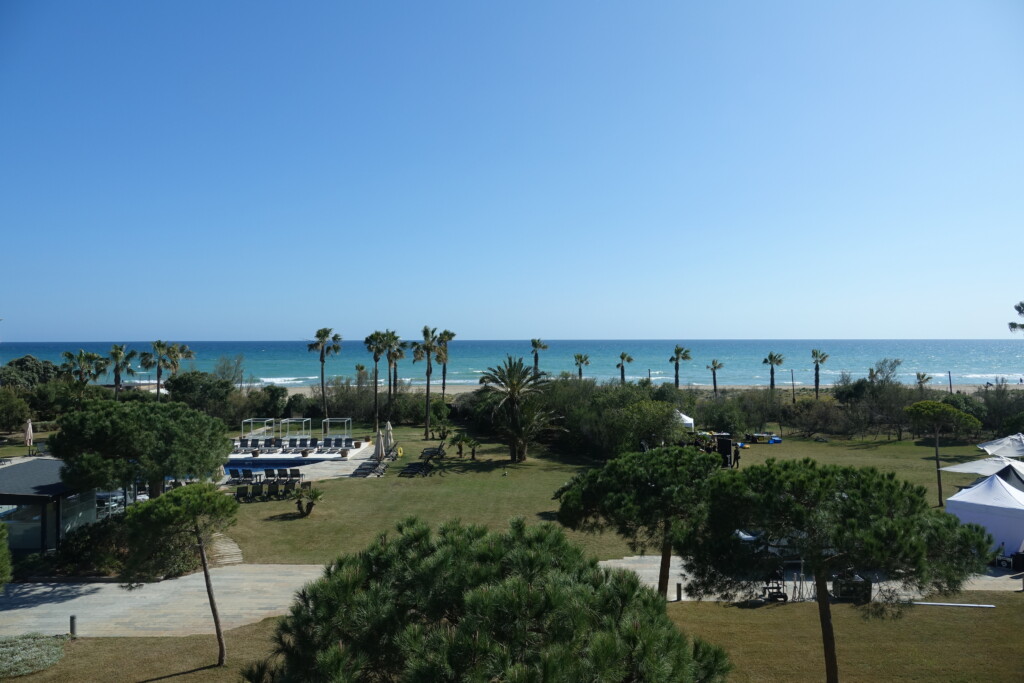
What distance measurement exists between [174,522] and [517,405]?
21.3m

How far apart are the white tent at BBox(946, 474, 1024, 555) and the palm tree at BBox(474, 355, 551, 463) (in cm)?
1788

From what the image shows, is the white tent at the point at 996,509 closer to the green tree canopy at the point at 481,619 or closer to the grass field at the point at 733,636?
the grass field at the point at 733,636

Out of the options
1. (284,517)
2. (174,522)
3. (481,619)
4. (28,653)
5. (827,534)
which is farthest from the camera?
(284,517)

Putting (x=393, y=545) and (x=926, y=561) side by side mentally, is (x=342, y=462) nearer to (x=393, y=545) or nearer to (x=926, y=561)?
(x=393, y=545)

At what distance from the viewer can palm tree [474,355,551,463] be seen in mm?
29756

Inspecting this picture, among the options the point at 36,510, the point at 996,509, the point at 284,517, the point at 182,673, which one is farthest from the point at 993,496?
the point at 36,510

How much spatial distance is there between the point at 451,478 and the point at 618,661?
2126cm

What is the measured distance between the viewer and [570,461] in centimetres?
3014

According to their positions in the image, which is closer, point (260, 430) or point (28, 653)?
point (28, 653)

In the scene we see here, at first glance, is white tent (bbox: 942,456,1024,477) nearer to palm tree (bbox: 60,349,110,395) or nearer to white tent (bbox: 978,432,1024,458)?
white tent (bbox: 978,432,1024,458)

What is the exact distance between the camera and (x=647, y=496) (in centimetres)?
977

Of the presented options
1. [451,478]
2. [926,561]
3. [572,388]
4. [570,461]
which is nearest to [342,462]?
[451,478]

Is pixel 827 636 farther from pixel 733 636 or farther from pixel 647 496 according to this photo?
pixel 647 496

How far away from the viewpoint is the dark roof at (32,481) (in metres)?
15.0
